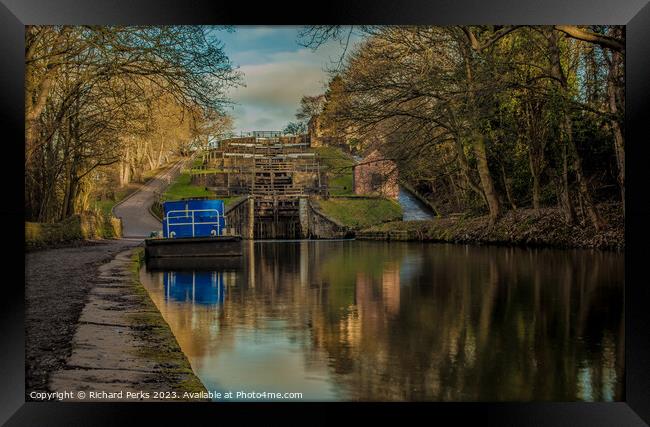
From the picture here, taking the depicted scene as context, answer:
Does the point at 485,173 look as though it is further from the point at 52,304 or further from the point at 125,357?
the point at 125,357

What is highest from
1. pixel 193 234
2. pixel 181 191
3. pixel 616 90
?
pixel 616 90

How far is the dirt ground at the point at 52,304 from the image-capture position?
5.22 meters

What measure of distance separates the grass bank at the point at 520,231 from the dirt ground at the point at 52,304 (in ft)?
26.7


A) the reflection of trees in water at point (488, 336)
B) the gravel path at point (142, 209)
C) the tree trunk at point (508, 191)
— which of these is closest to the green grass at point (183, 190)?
the gravel path at point (142, 209)

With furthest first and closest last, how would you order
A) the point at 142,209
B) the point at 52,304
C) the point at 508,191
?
the point at 508,191, the point at 142,209, the point at 52,304

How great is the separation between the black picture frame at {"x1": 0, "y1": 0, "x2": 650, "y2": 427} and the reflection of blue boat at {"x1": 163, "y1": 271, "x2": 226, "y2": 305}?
454 cm

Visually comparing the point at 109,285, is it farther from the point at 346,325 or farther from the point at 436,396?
the point at 436,396

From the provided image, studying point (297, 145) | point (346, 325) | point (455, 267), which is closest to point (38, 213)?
point (297, 145)

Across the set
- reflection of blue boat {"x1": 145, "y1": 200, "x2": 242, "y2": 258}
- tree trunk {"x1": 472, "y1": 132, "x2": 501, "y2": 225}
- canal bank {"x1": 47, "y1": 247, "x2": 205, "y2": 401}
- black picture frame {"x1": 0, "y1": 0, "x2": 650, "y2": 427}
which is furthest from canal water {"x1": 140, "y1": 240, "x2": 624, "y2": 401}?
tree trunk {"x1": 472, "y1": 132, "x2": 501, "y2": 225}

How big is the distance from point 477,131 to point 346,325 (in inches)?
417

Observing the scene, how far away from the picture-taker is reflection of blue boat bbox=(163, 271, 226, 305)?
10016 millimetres

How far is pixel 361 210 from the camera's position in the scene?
1095 inches
